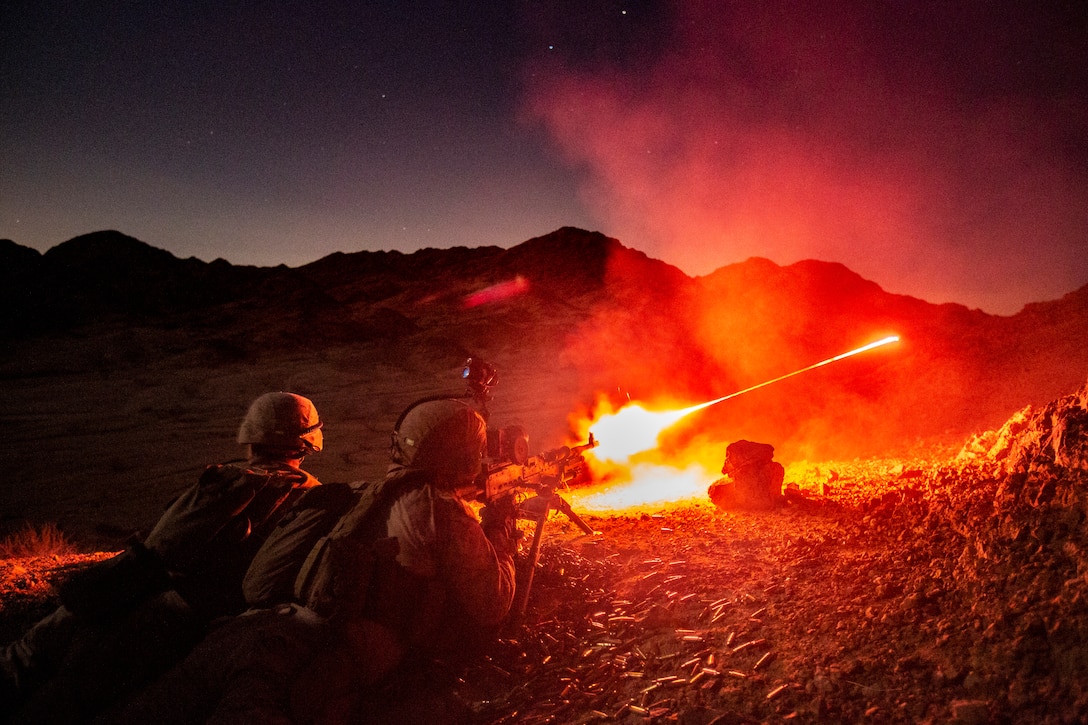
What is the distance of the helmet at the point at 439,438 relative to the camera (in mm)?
4090

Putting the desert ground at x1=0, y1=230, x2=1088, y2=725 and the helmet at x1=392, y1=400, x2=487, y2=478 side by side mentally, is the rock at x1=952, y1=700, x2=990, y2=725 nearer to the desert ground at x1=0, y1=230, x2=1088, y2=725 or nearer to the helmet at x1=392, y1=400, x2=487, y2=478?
the desert ground at x1=0, y1=230, x2=1088, y2=725

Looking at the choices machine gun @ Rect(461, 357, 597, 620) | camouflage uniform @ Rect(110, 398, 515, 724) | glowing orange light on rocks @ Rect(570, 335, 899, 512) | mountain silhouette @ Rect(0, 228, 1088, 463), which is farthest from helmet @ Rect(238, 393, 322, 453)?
mountain silhouette @ Rect(0, 228, 1088, 463)

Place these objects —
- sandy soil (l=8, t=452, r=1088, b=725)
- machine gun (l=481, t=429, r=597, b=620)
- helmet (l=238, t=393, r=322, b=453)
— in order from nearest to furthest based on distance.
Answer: sandy soil (l=8, t=452, r=1088, b=725) < helmet (l=238, t=393, r=322, b=453) < machine gun (l=481, t=429, r=597, b=620)

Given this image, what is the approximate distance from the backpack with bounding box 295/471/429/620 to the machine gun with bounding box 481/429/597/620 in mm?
1419

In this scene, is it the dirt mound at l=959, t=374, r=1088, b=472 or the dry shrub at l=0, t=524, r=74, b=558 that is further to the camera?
the dry shrub at l=0, t=524, r=74, b=558

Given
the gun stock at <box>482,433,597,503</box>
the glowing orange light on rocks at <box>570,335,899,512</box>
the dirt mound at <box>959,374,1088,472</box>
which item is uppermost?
the dirt mound at <box>959,374,1088,472</box>

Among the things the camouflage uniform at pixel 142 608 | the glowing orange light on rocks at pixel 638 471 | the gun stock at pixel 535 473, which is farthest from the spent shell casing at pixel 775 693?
the glowing orange light on rocks at pixel 638 471

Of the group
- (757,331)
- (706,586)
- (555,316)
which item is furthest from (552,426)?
(555,316)

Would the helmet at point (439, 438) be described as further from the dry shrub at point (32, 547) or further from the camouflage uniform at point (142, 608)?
the dry shrub at point (32, 547)

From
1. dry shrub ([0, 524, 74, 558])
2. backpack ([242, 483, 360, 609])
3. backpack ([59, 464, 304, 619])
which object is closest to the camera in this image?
backpack ([59, 464, 304, 619])

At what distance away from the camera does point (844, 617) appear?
338cm

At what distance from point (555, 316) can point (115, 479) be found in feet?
110

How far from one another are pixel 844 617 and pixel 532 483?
10.3 ft

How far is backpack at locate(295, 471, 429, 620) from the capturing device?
9.91 feet
